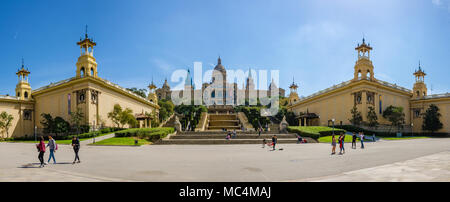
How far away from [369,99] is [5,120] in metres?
63.2

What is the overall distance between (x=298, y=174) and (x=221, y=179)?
3085 mm

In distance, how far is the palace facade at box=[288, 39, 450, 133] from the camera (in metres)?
45.4

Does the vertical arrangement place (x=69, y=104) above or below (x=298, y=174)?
above

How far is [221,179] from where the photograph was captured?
8641 millimetres

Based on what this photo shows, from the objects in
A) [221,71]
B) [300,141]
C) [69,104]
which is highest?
[221,71]

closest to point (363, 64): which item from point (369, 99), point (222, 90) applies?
point (369, 99)

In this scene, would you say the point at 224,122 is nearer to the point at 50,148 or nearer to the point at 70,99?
the point at 70,99

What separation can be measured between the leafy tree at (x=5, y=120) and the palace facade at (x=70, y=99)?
956 millimetres

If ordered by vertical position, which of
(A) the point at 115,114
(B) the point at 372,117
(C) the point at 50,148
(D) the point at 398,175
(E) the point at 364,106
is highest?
(E) the point at 364,106

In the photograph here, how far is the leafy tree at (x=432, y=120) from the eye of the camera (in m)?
47.4

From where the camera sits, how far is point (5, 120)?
4231 centimetres

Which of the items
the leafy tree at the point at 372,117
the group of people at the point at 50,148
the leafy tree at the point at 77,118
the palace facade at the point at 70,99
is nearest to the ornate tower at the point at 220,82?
the palace facade at the point at 70,99
